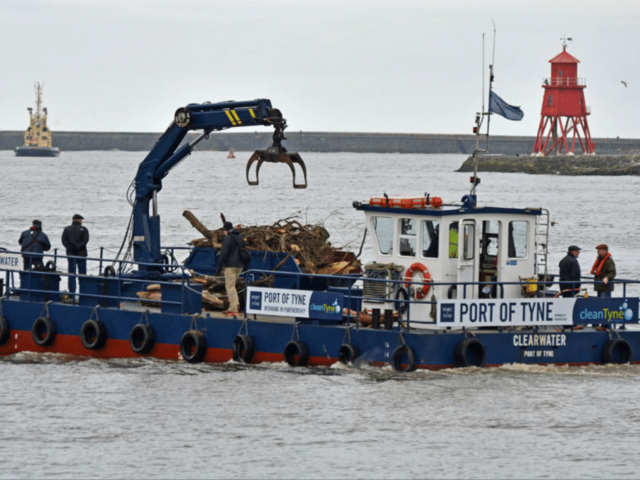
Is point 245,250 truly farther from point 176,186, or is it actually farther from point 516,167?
point 516,167

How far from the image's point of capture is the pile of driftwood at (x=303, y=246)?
21.4 m

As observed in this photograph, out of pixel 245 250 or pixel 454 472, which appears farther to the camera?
pixel 245 250

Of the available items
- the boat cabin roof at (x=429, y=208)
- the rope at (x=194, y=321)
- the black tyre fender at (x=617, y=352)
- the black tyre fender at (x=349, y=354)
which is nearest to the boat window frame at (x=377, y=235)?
the boat cabin roof at (x=429, y=208)

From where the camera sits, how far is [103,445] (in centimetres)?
1627

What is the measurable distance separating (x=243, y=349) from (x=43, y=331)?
4510 millimetres

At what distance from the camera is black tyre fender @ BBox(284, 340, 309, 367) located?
19250mm

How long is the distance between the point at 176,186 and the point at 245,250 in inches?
3362

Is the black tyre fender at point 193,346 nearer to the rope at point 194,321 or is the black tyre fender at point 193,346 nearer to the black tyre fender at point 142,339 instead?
the rope at point 194,321

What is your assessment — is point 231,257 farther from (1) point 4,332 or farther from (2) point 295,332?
(1) point 4,332

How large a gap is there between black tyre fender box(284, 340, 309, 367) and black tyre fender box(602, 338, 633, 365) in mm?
4881

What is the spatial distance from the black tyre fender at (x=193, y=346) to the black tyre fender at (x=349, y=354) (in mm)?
2629

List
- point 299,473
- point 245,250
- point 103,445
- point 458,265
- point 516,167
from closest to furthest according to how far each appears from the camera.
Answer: point 299,473
point 103,445
point 458,265
point 245,250
point 516,167

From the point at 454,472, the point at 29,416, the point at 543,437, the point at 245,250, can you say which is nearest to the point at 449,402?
the point at 543,437

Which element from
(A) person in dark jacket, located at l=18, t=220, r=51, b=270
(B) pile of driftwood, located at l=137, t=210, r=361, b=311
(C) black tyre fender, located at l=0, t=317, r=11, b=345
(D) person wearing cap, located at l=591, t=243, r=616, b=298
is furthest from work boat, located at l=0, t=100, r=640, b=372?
(A) person in dark jacket, located at l=18, t=220, r=51, b=270
